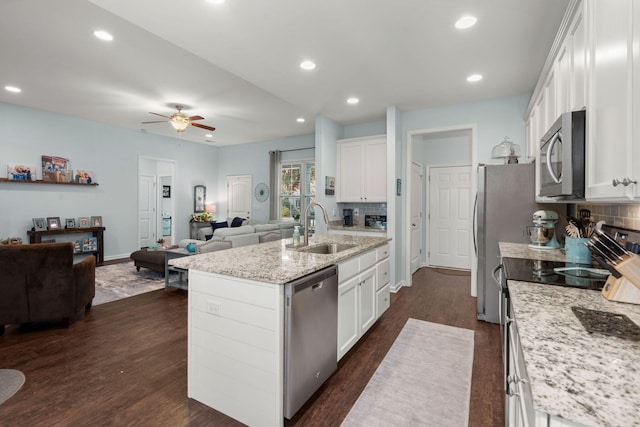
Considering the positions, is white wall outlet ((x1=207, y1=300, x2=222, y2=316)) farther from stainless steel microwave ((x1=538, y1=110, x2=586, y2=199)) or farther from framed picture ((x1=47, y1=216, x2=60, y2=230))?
framed picture ((x1=47, y1=216, x2=60, y2=230))

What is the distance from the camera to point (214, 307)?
1.79 m

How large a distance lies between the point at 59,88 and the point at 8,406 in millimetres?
4198

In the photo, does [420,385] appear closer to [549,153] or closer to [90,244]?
[549,153]

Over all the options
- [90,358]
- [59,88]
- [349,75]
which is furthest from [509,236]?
[59,88]

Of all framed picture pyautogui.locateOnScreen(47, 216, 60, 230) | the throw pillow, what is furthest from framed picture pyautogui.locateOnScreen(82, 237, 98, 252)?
the throw pillow

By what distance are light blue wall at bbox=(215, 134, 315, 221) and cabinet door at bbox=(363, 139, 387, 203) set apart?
2.47m

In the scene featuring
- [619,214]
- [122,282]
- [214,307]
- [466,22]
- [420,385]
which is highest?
[466,22]

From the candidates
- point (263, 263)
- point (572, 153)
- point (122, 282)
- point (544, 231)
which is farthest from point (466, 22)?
point (122, 282)

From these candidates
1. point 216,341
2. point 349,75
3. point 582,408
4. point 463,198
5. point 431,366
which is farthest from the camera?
point 463,198

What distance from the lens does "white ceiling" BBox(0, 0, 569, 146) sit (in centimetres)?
225

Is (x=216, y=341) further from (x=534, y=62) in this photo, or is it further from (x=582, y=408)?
(x=534, y=62)

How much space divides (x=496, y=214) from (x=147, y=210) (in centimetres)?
780

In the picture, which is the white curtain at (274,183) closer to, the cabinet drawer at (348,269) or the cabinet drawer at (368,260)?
the cabinet drawer at (368,260)

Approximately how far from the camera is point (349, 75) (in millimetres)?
3375
